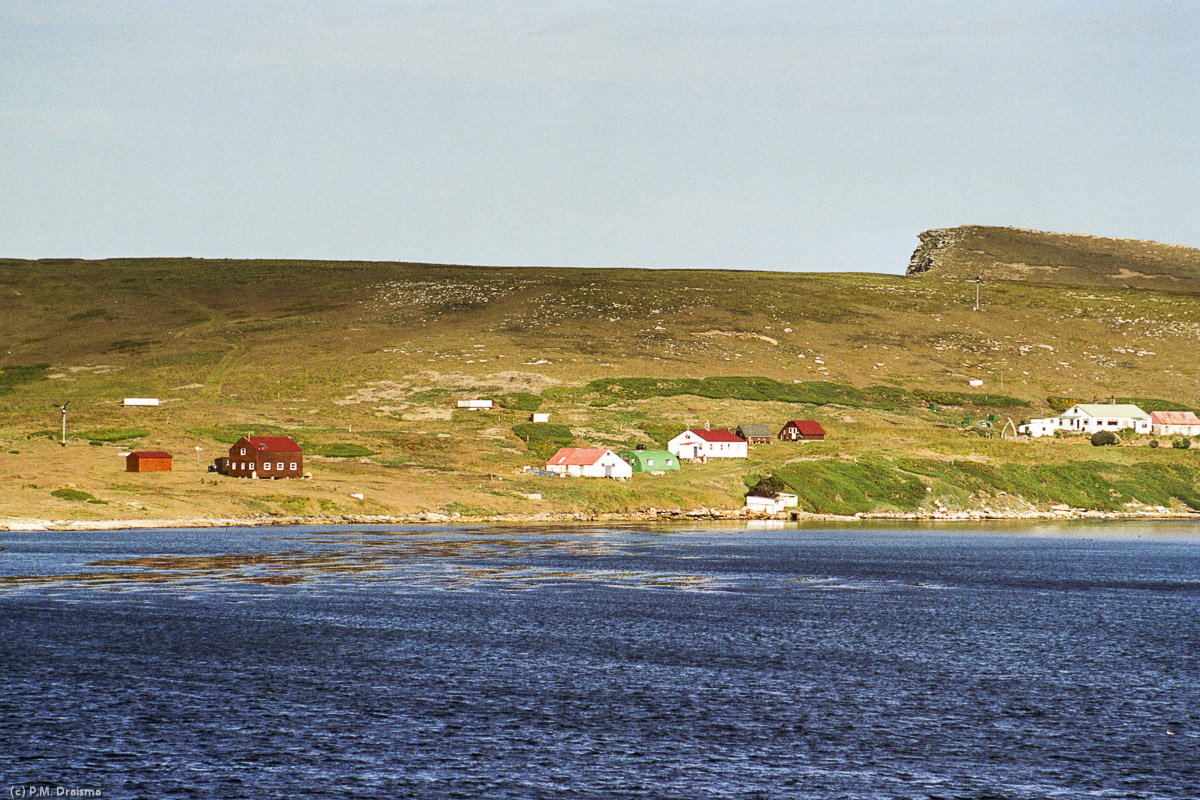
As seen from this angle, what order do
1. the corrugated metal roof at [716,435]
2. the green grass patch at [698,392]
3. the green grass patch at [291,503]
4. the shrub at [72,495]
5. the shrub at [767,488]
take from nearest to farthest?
the shrub at [72,495] < the green grass patch at [291,503] < the shrub at [767,488] < the corrugated metal roof at [716,435] < the green grass patch at [698,392]

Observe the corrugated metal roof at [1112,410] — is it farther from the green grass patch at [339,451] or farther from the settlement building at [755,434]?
the green grass patch at [339,451]

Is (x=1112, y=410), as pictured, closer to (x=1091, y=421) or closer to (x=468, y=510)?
(x=1091, y=421)

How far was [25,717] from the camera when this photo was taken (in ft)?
141

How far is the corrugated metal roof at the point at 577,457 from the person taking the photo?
149875 millimetres

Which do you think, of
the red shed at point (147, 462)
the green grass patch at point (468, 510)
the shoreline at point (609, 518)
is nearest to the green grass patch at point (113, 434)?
the red shed at point (147, 462)

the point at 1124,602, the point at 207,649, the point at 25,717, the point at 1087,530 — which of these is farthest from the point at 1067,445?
the point at 25,717

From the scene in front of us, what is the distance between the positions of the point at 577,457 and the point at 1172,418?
101 metres

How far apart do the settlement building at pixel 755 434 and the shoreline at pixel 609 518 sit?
2451 cm

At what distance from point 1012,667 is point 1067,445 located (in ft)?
434

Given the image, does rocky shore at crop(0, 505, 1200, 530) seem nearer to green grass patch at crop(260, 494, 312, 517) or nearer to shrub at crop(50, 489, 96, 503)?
green grass patch at crop(260, 494, 312, 517)

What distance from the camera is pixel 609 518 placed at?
138750 millimetres

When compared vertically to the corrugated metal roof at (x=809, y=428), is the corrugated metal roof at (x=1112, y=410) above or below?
above

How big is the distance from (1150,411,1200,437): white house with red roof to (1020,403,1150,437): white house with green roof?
1360 millimetres

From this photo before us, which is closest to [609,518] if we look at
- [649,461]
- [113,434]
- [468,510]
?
[468,510]
